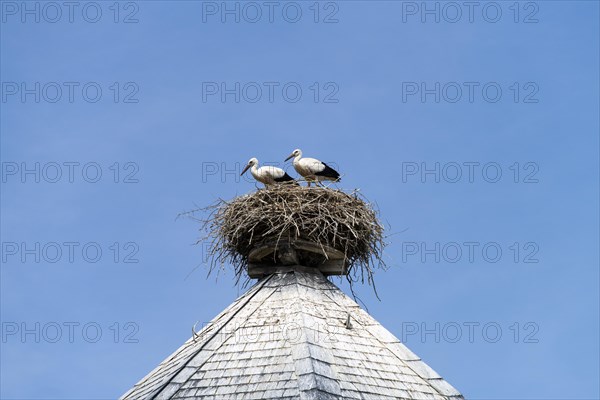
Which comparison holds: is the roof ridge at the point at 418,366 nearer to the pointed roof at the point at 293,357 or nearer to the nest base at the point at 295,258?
the pointed roof at the point at 293,357

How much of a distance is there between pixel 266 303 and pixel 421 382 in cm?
262

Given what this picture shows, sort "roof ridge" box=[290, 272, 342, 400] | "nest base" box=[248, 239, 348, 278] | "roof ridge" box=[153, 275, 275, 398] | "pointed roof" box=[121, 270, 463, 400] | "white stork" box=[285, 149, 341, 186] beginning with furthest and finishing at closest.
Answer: "white stork" box=[285, 149, 341, 186] → "nest base" box=[248, 239, 348, 278] → "roof ridge" box=[153, 275, 275, 398] → "pointed roof" box=[121, 270, 463, 400] → "roof ridge" box=[290, 272, 342, 400]

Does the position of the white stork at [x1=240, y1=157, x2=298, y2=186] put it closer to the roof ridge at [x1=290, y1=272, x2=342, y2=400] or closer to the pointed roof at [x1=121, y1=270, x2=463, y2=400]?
the pointed roof at [x1=121, y1=270, x2=463, y2=400]

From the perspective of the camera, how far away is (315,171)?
2492 cm

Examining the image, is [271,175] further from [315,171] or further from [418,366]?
[418,366]

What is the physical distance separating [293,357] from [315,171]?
5609 mm

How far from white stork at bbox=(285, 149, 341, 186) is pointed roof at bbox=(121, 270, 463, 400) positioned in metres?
2.65

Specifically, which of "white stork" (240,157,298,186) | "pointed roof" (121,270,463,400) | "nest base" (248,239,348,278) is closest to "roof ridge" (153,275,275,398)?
"pointed roof" (121,270,463,400)

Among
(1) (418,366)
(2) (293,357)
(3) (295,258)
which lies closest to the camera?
(2) (293,357)

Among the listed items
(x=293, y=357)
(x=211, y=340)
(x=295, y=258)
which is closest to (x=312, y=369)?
(x=293, y=357)

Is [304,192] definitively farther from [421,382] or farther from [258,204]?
[421,382]

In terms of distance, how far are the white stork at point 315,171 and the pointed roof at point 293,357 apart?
2.65 metres

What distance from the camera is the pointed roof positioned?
19406 mm

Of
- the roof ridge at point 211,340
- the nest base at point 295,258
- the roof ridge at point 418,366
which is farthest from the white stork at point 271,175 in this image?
the roof ridge at point 418,366
